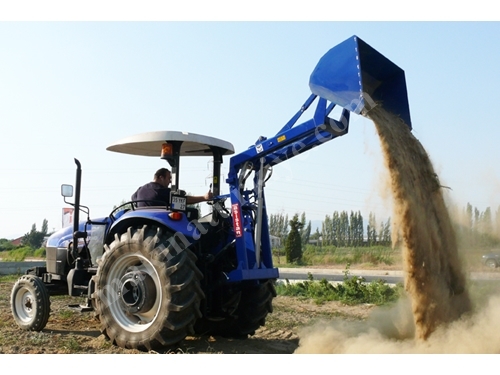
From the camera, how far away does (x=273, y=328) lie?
7.68m

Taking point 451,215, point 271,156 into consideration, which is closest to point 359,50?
point 271,156

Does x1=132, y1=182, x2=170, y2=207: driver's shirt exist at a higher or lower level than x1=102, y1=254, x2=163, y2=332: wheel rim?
higher

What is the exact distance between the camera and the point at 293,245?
106 ft

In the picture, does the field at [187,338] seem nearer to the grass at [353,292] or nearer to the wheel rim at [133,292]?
the wheel rim at [133,292]

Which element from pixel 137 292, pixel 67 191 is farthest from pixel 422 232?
pixel 67 191

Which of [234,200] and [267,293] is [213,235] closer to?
[234,200]

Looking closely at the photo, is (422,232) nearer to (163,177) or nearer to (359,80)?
(359,80)

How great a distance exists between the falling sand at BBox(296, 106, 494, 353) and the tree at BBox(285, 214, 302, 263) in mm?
26044

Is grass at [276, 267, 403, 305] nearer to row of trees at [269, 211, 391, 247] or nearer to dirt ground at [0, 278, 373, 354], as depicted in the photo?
dirt ground at [0, 278, 373, 354]

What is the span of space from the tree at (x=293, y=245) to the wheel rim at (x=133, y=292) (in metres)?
26.3

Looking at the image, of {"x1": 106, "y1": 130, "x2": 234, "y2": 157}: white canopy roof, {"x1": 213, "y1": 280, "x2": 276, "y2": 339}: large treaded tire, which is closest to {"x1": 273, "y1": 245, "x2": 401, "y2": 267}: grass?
{"x1": 213, "y1": 280, "x2": 276, "y2": 339}: large treaded tire

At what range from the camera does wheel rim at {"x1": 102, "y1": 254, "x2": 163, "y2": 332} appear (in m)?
5.83

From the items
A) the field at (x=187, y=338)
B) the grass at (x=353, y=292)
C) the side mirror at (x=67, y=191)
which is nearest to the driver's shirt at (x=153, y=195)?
the side mirror at (x=67, y=191)

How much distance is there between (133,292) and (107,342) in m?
0.73
